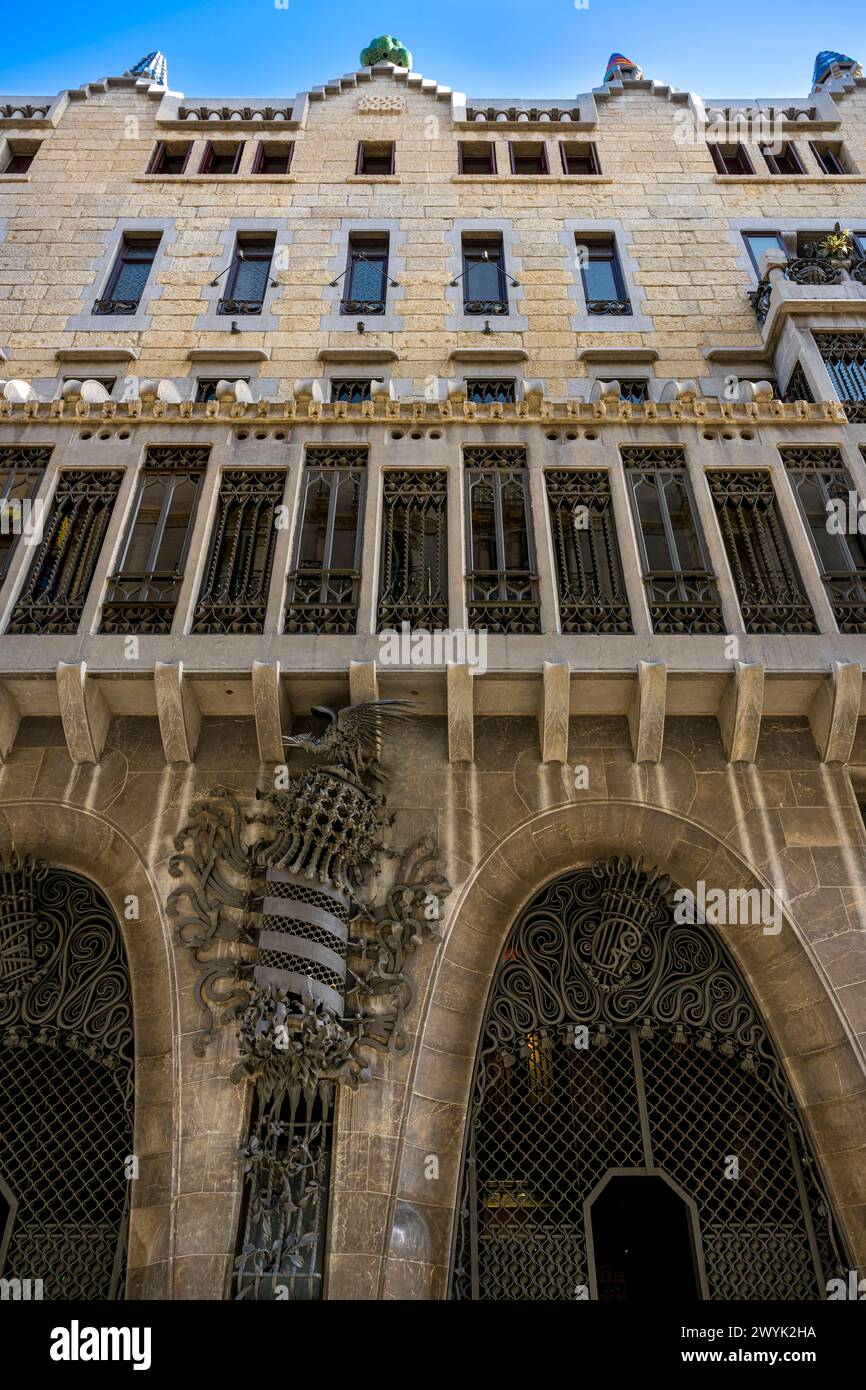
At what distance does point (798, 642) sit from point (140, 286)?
13097 mm

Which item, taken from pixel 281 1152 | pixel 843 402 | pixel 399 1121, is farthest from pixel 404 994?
pixel 843 402

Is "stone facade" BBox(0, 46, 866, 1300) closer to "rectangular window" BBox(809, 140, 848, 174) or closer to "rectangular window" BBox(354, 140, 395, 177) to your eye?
"rectangular window" BBox(354, 140, 395, 177)

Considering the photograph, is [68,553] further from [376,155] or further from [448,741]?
[376,155]

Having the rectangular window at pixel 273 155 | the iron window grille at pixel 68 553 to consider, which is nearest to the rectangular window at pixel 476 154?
the rectangular window at pixel 273 155

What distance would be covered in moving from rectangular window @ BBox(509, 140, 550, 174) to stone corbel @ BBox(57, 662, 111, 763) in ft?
48.7

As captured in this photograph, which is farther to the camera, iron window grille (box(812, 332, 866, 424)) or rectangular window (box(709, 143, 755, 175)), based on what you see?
rectangular window (box(709, 143, 755, 175))

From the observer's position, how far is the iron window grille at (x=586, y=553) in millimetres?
9734

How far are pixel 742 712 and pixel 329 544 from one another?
4864 mm

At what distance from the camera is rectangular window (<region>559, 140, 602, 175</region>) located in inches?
712

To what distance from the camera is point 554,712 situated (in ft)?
30.6

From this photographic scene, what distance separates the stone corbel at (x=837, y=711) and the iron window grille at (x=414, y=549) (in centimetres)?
407

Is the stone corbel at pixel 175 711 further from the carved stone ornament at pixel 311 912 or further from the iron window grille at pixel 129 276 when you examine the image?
the iron window grille at pixel 129 276

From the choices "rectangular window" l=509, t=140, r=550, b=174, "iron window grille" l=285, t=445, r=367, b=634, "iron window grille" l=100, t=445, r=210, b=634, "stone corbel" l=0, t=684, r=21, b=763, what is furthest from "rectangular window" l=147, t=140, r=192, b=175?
"stone corbel" l=0, t=684, r=21, b=763

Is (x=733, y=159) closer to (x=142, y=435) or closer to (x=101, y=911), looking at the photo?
(x=142, y=435)
